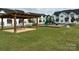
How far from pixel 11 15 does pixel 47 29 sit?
0.61 meters

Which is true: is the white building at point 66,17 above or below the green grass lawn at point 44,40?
above

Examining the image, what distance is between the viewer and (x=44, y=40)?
229 inches

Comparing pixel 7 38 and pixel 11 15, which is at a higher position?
pixel 11 15

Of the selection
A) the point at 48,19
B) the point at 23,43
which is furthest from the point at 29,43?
the point at 48,19

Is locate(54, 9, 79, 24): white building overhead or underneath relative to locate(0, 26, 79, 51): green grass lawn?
overhead

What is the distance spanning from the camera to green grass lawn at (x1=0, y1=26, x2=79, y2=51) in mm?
5781

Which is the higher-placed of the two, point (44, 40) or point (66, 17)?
point (66, 17)

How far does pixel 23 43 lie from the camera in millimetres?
5805

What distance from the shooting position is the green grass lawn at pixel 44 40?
19.0ft
